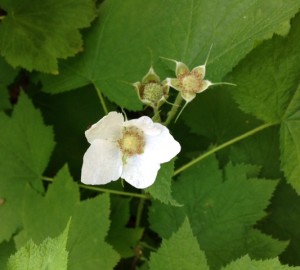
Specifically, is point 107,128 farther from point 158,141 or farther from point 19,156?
point 19,156

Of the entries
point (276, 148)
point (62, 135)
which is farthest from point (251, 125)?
point (62, 135)

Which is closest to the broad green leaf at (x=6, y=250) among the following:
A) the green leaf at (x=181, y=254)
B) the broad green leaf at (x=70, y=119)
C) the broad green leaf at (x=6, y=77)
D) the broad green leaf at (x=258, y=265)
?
the broad green leaf at (x=70, y=119)

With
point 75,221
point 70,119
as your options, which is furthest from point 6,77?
point 75,221

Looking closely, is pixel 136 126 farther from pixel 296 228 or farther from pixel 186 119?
pixel 296 228

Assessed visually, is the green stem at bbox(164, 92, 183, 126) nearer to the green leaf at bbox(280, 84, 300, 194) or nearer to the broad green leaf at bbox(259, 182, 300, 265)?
the green leaf at bbox(280, 84, 300, 194)

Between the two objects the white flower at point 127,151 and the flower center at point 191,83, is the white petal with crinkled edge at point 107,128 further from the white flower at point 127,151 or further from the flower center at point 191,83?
the flower center at point 191,83

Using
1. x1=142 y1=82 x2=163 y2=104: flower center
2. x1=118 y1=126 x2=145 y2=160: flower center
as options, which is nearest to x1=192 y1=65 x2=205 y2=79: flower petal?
x1=142 y1=82 x2=163 y2=104: flower center
